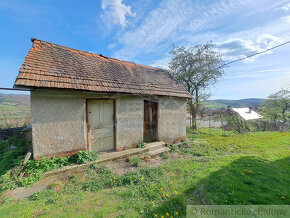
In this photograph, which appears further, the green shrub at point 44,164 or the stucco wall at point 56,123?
the stucco wall at point 56,123

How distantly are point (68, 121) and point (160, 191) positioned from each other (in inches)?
152

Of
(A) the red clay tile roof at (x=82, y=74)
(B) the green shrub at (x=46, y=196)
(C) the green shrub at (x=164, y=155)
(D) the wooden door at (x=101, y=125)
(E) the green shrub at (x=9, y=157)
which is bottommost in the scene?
(C) the green shrub at (x=164, y=155)

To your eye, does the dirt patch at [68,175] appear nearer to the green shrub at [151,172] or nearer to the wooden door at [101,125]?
the green shrub at [151,172]

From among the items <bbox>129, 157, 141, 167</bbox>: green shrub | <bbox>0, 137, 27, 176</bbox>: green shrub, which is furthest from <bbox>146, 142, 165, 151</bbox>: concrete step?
<bbox>0, 137, 27, 176</bbox>: green shrub

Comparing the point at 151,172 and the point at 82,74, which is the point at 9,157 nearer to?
the point at 82,74

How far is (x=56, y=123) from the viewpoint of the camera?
415 cm

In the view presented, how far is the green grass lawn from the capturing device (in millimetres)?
2541

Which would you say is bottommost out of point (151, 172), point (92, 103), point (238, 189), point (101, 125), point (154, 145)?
point (238, 189)

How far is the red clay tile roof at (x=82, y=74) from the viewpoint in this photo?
3.95 m

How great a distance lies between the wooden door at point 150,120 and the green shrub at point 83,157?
3012 millimetres

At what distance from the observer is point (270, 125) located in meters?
14.8

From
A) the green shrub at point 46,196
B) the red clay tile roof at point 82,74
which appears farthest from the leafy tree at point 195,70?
the green shrub at point 46,196

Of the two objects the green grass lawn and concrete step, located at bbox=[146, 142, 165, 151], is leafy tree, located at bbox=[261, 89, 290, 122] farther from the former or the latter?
concrete step, located at bbox=[146, 142, 165, 151]

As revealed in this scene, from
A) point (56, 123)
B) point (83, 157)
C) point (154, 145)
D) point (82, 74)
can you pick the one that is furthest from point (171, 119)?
point (56, 123)
